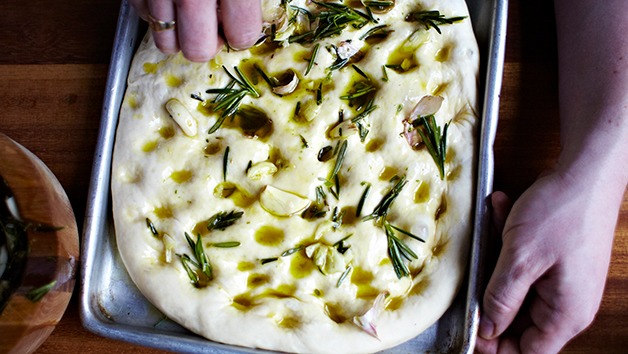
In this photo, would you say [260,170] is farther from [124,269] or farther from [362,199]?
[124,269]

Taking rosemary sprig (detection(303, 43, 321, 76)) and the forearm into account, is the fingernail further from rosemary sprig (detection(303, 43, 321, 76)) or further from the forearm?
rosemary sprig (detection(303, 43, 321, 76))

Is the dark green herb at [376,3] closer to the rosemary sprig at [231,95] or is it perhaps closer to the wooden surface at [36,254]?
the rosemary sprig at [231,95]

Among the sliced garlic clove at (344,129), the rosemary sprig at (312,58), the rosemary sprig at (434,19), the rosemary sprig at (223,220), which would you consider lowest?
the rosemary sprig at (223,220)

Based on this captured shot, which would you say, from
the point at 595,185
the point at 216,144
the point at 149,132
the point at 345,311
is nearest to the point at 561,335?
the point at 595,185

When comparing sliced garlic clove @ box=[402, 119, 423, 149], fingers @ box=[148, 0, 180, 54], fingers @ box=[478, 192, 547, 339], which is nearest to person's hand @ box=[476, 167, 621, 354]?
fingers @ box=[478, 192, 547, 339]

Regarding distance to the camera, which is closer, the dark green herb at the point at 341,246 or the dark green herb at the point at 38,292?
the dark green herb at the point at 38,292

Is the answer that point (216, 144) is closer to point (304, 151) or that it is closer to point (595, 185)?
point (304, 151)

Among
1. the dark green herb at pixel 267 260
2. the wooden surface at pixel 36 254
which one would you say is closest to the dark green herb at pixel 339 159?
the dark green herb at pixel 267 260
